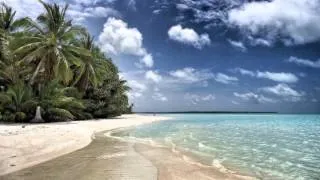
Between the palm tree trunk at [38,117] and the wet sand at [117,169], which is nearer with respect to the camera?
the wet sand at [117,169]

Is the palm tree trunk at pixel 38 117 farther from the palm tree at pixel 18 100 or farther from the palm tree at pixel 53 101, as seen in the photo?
the palm tree at pixel 18 100

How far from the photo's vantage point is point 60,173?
7305 mm

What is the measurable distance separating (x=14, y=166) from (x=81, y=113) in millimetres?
23821

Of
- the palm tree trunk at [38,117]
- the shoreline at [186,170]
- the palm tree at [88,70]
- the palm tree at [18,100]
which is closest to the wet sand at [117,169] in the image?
the shoreline at [186,170]

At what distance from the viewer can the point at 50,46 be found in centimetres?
2517

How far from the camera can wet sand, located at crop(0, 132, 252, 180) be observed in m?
7.11

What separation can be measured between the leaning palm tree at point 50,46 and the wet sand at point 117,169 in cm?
1571

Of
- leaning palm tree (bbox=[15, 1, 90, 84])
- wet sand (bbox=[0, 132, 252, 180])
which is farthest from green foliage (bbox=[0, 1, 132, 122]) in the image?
wet sand (bbox=[0, 132, 252, 180])

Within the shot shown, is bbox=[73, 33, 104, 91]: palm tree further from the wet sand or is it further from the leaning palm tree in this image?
the wet sand

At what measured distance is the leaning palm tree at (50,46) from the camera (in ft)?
80.5

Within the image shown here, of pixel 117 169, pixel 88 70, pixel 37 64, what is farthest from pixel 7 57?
pixel 117 169

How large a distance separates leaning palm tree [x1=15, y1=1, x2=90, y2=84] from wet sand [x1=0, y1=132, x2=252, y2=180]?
15708 millimetres

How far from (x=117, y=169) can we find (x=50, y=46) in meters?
19.4

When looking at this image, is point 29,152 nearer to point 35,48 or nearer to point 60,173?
point 60,173
